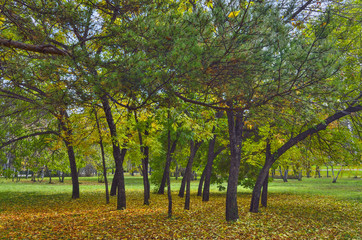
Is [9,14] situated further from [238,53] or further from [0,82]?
[0,82]

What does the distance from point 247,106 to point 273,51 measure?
145 centimetres

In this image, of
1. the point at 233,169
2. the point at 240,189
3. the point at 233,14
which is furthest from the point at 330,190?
the point at 233,14

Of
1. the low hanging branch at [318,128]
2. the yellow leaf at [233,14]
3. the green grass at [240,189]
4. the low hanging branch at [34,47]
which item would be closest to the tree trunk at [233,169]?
the low hanging branch at [318,128]

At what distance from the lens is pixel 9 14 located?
5176 millimetres

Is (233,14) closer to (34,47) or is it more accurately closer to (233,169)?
(34,47)

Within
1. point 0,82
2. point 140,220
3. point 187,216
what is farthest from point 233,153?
point 0,82

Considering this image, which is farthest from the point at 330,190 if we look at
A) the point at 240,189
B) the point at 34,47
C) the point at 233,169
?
the point at 34,47

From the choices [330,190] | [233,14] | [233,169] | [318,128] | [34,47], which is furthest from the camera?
[330,190]

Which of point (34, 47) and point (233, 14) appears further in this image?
point (34, 47)

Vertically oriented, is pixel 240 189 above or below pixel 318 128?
below

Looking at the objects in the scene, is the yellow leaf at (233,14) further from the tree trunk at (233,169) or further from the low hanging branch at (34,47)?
the tree trunk at (233,169)

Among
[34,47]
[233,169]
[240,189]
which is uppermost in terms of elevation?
[34,47]

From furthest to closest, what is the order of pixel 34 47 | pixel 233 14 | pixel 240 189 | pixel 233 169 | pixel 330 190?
pixel 240 189
pixel 330 190
pixel 233 169
pixel 34 47
pixel 233 14

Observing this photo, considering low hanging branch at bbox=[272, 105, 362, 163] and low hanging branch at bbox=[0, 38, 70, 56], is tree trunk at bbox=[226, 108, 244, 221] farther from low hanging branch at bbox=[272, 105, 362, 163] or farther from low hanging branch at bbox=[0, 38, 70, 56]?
low hanging branch at bbox=[0, 38, 70, 56]
